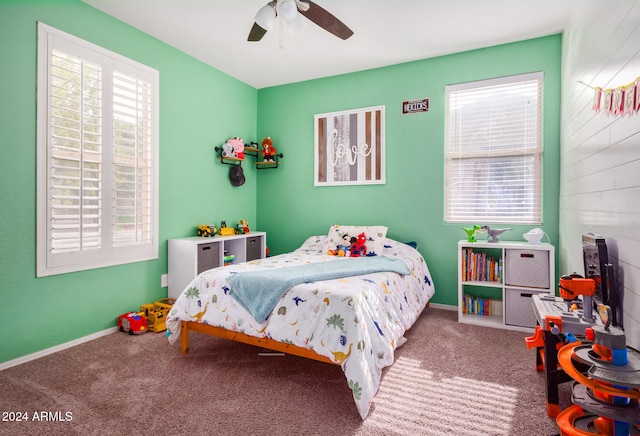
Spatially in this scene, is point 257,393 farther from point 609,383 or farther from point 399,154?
point 399,154

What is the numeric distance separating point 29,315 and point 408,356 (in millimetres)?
2655

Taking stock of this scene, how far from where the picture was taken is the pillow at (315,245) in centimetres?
381

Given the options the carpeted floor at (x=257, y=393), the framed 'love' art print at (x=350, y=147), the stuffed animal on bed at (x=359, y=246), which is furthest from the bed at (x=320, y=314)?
the framed 'love' art print at (x=350, y=147)

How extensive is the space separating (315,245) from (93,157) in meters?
2.21

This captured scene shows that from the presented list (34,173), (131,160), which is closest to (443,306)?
(131,160)

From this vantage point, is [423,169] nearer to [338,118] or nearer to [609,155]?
[338,118]

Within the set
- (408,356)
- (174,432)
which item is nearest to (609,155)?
(408,356)

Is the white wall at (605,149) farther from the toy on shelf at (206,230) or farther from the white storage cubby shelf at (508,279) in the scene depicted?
the toy on shelf at (206,230)

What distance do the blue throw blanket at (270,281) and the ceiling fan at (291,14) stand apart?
5.18ft

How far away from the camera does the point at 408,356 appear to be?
2471 mm

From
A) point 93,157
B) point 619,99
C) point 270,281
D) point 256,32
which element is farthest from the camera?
point 93,157

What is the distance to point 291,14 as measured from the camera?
2.10 meters

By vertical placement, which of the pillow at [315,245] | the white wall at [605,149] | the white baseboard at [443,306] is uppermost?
the white wall at [605,149]

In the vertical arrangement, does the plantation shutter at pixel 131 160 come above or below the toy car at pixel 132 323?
above
